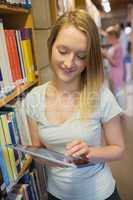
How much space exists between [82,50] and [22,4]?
59cm

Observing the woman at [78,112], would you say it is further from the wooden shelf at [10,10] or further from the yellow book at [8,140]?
the wooden shelf at [10,10]

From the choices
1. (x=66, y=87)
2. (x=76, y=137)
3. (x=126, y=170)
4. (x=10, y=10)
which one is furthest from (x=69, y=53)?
(x=126, y=170)

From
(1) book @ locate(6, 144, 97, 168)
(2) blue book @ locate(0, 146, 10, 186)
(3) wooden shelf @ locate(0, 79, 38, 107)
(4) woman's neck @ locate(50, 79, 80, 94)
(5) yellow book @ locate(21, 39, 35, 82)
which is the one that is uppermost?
(5) yellow book @ locate(21, 39, 35, 82)

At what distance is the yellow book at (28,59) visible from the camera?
4.29 feet

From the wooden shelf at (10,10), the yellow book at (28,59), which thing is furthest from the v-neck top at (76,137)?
the wooden shelf at (10,10)

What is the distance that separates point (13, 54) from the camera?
1.19 metres

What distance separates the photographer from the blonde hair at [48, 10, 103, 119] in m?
0.92

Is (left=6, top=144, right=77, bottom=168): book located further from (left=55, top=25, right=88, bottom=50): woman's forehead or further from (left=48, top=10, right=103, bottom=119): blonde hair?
(left=55, top=25, right=88, bottom=50): woman's forehead

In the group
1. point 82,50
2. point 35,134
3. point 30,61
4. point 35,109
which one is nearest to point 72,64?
point 82,50

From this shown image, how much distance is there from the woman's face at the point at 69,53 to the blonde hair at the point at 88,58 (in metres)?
0.02

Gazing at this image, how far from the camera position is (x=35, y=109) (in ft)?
3.48

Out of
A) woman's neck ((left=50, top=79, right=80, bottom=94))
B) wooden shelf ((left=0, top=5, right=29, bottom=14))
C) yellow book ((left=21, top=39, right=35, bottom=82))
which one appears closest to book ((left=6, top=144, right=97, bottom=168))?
woman's neck ((left=50, top=79, right=80, bottom=94))

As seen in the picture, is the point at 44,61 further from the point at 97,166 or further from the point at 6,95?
the point at 97,166

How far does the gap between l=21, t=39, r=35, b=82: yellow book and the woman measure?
11.6 inches
